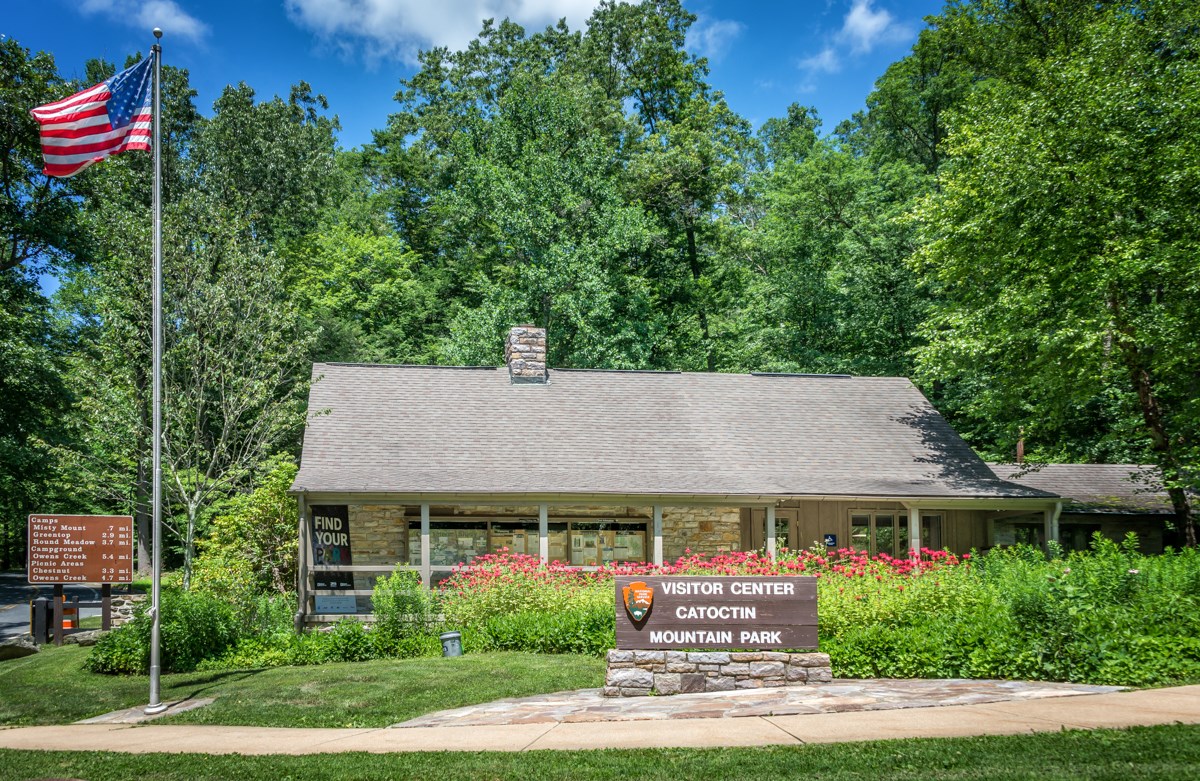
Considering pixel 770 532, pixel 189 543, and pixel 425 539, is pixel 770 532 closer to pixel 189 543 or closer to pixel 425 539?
pixel 425 539

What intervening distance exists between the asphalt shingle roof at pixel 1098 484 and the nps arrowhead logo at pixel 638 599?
535 inches

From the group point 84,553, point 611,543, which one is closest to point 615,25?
point 611,543

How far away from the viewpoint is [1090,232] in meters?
18.2

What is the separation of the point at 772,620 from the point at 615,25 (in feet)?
111

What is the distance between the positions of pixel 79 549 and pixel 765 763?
14.2 m

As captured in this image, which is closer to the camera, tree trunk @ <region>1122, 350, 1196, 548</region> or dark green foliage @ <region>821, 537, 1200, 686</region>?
dark green foliage @ <region>821, 537, 1200, 686</region>

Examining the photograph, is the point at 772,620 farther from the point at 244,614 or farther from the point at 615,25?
the point at 615,25

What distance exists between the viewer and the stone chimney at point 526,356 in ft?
74.6

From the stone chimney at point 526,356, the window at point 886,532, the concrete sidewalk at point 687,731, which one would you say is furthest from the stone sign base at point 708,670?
the stone chimney at point 526,356

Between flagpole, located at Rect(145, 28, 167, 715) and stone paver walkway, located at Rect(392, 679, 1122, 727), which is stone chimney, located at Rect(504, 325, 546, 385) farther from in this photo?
stone paver walkway, located at Rect(392, 679, 1122, 727)

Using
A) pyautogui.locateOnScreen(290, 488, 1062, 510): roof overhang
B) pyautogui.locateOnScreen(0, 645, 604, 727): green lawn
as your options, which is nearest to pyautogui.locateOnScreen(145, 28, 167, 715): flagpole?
pyautogui.locateOnScreen(0, 645, 604, 727): green lawn

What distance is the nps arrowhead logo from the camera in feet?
35.7

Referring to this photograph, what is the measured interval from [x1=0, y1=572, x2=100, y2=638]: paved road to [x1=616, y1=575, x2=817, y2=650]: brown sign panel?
12965 mm

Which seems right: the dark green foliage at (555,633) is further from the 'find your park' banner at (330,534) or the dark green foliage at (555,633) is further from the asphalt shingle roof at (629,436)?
the 'find your park' banner at (330,534)
